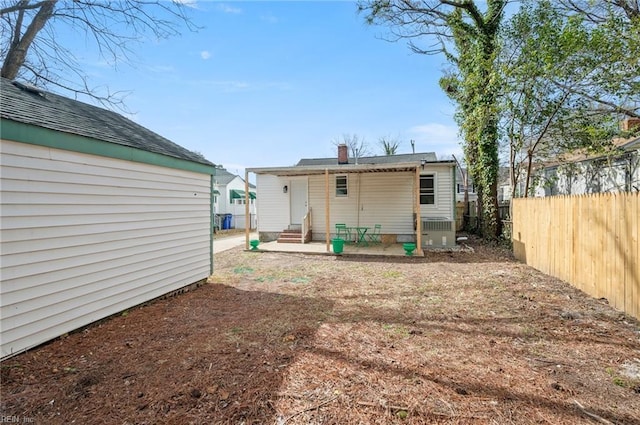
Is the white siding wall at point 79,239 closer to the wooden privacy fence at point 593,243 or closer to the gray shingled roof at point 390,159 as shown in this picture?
the wooden privacy fence at point 593,243

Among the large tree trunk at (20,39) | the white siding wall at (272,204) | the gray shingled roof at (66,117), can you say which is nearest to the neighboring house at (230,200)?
the white siding wall at (272,204)

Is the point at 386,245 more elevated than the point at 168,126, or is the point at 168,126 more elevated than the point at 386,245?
the point at 168,126

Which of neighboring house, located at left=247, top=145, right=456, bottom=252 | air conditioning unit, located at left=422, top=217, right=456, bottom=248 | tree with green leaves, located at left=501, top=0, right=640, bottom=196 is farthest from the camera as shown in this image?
neighboring house, located at left=247, top=145, right=456, bottom=252

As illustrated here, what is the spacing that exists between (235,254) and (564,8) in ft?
39.2

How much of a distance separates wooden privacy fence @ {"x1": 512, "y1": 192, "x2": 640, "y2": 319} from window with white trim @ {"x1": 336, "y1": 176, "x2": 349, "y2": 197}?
6250 mm

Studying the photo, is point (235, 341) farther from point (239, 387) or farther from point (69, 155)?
point (69, 155)

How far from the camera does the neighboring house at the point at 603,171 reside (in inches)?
403

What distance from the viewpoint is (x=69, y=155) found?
138 inches

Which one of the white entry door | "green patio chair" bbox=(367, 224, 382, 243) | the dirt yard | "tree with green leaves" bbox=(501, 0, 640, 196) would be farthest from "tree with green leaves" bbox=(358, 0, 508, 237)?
the dirt yard

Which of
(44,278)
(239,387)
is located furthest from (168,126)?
(239,387)

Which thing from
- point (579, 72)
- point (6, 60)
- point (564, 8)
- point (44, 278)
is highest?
point (564, 8)

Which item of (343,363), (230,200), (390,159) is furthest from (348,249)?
(230,200)

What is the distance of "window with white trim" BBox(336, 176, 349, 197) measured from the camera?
11914 millimetres

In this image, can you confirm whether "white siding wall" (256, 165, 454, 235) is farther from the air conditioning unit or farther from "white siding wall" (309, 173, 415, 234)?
the air conditioning unit
